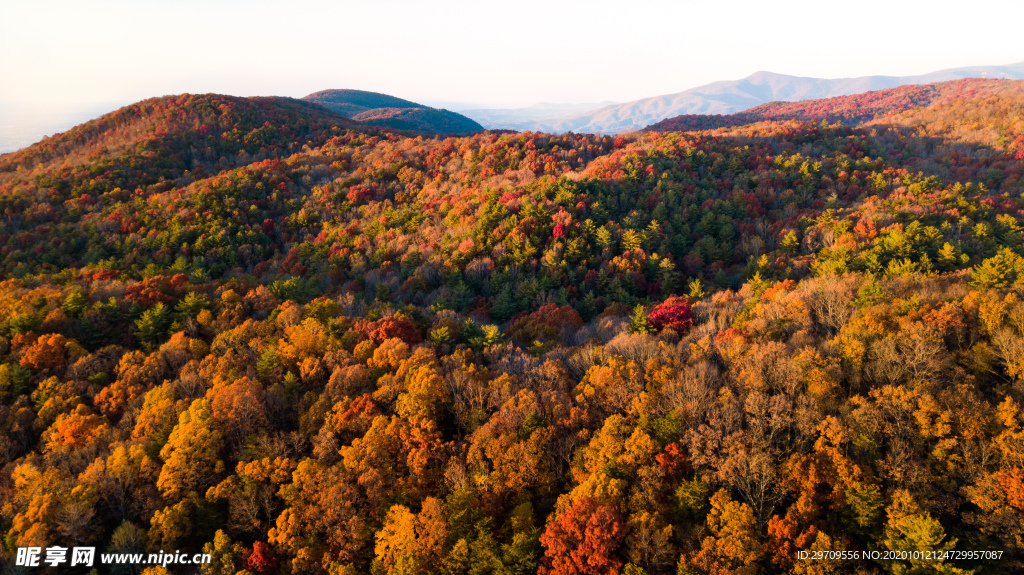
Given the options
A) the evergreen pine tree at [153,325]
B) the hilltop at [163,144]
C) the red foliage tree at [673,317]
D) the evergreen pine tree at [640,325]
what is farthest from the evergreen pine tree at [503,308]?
the hilltop at [163,144]

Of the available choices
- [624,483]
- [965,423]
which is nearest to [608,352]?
[624,483]

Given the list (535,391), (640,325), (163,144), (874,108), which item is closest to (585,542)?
(535,391)

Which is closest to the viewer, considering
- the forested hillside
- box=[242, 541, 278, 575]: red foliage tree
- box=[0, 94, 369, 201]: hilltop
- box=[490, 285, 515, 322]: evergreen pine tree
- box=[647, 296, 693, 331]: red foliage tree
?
the forested hillside

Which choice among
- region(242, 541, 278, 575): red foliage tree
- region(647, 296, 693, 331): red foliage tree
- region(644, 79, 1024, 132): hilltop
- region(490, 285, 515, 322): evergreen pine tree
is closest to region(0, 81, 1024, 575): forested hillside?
region(242, 541, 278, 575): red foliage tree

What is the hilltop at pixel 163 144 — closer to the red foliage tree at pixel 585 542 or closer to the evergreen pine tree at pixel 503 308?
the evergreen pine tree at pixel 503 308

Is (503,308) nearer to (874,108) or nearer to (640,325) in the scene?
(640,325)

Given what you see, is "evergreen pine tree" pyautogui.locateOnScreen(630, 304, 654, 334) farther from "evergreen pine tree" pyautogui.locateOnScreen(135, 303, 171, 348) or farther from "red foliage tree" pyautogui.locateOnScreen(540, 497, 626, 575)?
"evergreen pine tree" pyautogui.locateOnScreen(135, 303, 171, 348)

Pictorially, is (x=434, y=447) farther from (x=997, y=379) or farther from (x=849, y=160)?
(x=849, y=160)

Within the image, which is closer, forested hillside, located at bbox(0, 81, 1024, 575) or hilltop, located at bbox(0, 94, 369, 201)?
forested hillside, located at bbox(0, 81, 1024, 575)

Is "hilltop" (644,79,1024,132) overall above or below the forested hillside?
above
